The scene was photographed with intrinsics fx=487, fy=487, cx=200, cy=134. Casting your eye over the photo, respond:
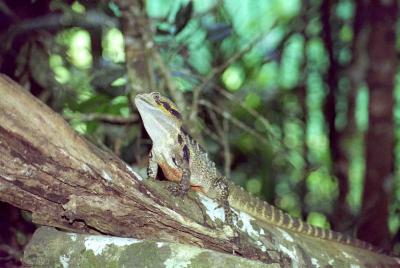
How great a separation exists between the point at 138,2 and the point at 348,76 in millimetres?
4395

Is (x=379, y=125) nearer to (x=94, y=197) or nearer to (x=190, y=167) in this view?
(x=190, y=167)

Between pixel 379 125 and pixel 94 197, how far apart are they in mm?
4637

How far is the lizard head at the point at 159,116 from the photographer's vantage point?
3289 millimetres

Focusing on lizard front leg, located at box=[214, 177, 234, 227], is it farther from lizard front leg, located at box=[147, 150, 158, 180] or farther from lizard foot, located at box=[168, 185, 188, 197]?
lizard front leg, located at box=[147, 150, 158, 180]

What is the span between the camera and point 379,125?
19.9 feet

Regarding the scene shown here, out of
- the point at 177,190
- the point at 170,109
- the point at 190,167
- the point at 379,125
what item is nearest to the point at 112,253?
the point at 177,190

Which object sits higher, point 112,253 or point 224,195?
point 224,195

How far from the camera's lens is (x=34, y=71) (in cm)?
432

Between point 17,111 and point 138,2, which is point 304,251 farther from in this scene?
point 138,2

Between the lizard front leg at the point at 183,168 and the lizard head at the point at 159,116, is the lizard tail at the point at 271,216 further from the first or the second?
the lizard head at the point at 159,116

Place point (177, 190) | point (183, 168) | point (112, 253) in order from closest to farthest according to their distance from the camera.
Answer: point (112, 253), point (177, 190), point (183, 168)

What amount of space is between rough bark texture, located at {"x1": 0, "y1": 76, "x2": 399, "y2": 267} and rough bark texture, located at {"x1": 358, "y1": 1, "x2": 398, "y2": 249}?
123 inches

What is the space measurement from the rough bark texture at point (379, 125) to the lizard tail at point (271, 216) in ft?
8.25

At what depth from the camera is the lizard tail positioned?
3.41 metres
